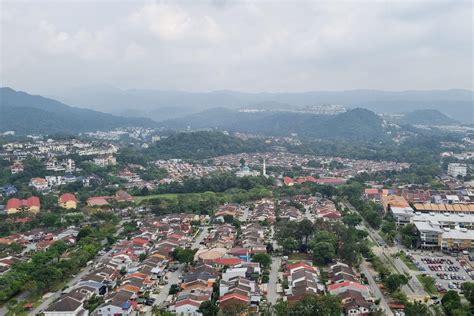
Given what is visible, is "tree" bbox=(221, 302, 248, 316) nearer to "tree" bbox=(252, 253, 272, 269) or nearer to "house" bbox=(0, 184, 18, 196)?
"tree" bbox=(252, 253, 272, 269)

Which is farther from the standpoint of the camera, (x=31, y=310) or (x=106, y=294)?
(x=106, y=294)

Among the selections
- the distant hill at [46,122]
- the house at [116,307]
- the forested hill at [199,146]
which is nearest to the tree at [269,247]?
the house at [116,307]

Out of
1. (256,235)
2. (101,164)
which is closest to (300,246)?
(256,235)

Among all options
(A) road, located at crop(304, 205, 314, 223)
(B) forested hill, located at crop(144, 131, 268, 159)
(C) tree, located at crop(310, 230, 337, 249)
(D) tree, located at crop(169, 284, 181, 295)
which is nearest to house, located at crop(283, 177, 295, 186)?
A: (A) road, located at crop(304, 205, 314, 223)

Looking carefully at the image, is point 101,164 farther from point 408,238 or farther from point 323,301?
point 323,301

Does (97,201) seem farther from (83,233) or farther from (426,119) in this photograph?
(426,119)

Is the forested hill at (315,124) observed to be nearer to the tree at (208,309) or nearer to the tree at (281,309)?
the tree at (281,309)
